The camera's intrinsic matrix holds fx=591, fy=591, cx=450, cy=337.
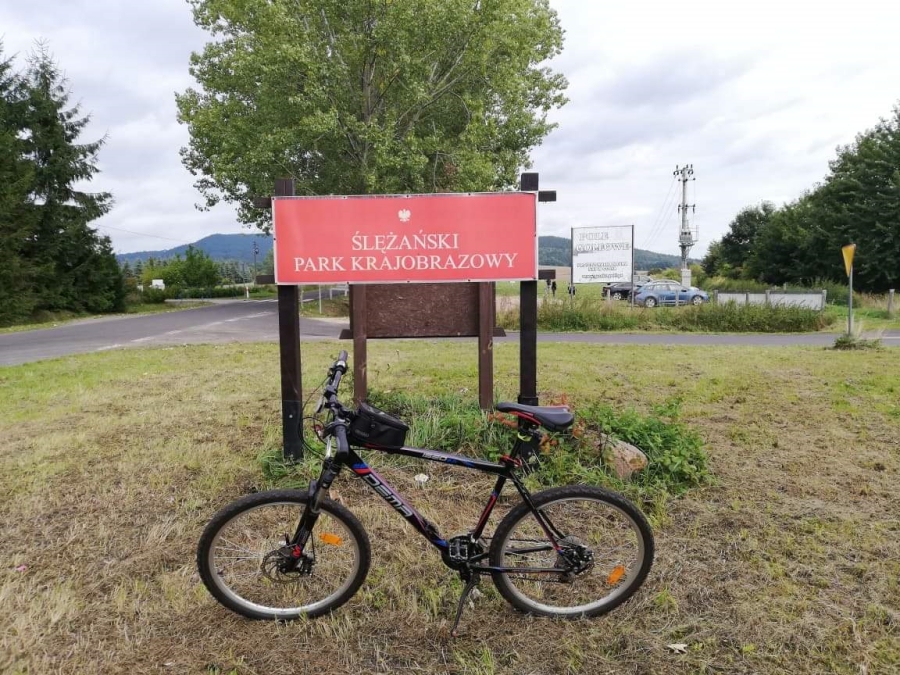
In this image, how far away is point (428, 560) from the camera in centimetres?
297

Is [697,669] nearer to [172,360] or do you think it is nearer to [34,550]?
[34,550]

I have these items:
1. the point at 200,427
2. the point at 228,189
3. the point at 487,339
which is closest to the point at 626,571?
the point at 487,339

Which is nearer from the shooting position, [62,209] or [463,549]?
[463,549]

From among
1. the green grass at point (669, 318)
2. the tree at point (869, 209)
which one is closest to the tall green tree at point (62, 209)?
the green grass at point (669, 318)

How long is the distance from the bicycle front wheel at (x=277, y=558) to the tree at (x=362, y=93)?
18.9 meters

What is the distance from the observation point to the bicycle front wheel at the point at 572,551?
2.38 m

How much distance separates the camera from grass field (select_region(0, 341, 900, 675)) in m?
2.26

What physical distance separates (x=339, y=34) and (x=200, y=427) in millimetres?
20654

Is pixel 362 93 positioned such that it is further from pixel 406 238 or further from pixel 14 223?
pixel 406 238

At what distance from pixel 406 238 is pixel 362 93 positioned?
20491mm

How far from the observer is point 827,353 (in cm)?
997

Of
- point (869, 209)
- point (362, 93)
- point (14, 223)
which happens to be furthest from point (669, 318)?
point (14, 223)

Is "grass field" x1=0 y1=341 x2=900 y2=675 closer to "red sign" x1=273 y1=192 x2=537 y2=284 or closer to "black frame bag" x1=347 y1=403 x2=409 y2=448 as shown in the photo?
"black frame bag" x1=347 y1=403 x2=409 y2=448

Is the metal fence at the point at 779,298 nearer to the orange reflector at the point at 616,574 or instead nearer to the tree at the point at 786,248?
the orange reflector at the point at 616,574
